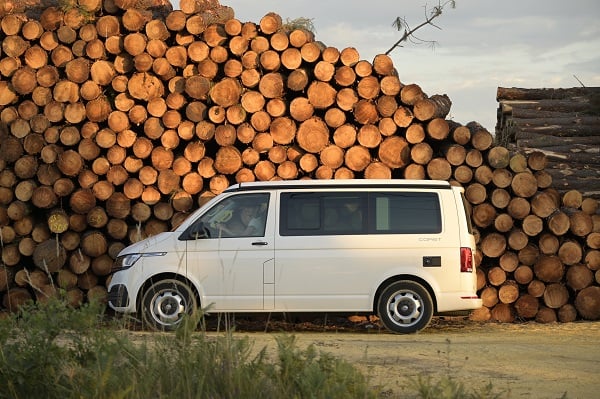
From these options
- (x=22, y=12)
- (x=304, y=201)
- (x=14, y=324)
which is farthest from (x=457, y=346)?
(x=22, y=12)

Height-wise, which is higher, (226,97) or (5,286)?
(226,97)

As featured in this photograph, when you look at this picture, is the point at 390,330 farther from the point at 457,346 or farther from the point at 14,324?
the point at 14,324

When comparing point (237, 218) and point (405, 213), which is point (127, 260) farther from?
point (405, 213)

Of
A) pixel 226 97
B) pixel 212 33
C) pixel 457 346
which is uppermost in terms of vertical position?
pixel 212 33

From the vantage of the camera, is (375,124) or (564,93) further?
(564,93)

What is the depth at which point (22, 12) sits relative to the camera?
1694 cm

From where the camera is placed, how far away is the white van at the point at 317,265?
1299 cm

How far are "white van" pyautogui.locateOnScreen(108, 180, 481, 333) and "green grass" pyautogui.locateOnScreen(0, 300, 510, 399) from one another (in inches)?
194

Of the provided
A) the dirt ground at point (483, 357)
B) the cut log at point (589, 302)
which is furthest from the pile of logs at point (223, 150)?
the dirt ground at point (483, 357)

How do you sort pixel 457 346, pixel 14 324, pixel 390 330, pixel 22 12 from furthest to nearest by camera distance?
1. pixel 22 12
2. pixel 390 330
3. pixel 457 346
4. pixel 14 324

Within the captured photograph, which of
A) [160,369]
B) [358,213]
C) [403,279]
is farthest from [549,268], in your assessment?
[160,369]

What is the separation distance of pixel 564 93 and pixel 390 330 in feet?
34.3

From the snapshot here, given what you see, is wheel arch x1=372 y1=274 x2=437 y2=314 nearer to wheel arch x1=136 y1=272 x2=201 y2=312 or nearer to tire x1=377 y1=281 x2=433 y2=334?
tire x1=377 y1=281 x2=433 y2=334

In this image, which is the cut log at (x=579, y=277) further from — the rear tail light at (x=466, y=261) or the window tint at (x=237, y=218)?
the window tint at (x=237, y=218)
